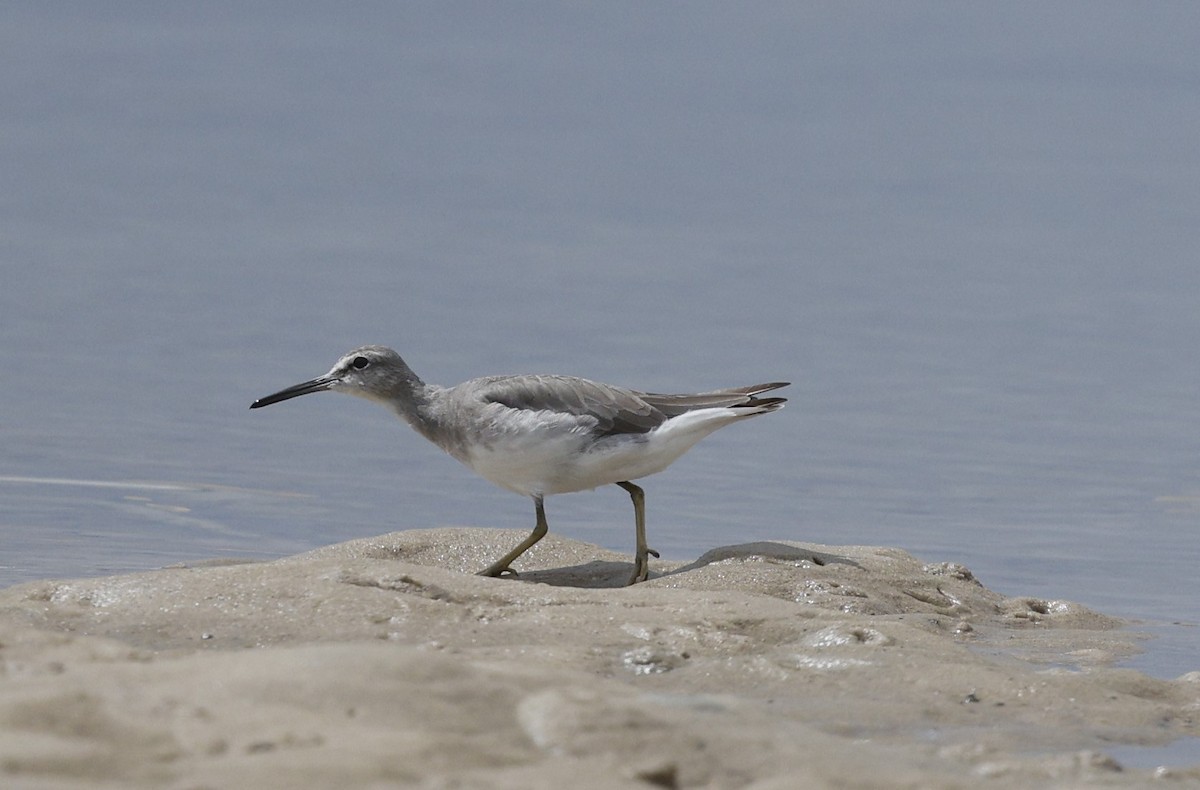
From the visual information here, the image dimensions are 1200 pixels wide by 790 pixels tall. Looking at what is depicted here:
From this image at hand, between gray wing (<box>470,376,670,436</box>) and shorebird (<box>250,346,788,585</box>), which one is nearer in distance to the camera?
shorebird (<box>250,346,788,585</box>)

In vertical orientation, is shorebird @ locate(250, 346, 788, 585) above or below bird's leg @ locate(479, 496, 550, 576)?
above

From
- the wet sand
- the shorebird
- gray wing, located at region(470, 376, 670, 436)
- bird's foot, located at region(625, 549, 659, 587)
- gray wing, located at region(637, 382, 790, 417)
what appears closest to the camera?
the wet sand

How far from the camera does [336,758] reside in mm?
4207

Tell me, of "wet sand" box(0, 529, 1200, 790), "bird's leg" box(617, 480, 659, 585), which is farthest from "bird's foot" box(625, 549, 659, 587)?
"wet sand" box(0, 529, 1200, 790)

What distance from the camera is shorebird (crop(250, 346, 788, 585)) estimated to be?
9211mm

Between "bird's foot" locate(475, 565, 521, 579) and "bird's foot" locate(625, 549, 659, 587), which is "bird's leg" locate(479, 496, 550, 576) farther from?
"bird's foot" locate(625, 549, 659, 587)

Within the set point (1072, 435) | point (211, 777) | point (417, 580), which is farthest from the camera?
point (1072, 435)

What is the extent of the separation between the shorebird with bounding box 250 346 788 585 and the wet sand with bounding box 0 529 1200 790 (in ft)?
1.24

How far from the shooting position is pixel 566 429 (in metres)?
9.23

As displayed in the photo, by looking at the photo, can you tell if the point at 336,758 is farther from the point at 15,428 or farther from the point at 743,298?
the point at 743,298

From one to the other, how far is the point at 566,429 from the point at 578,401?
0.76ft

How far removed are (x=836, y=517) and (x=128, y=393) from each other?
6407 millimetres

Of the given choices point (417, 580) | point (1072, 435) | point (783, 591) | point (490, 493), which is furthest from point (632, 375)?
point (417, 580)

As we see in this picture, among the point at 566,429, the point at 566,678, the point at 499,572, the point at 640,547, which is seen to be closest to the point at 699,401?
the point at 566,429
